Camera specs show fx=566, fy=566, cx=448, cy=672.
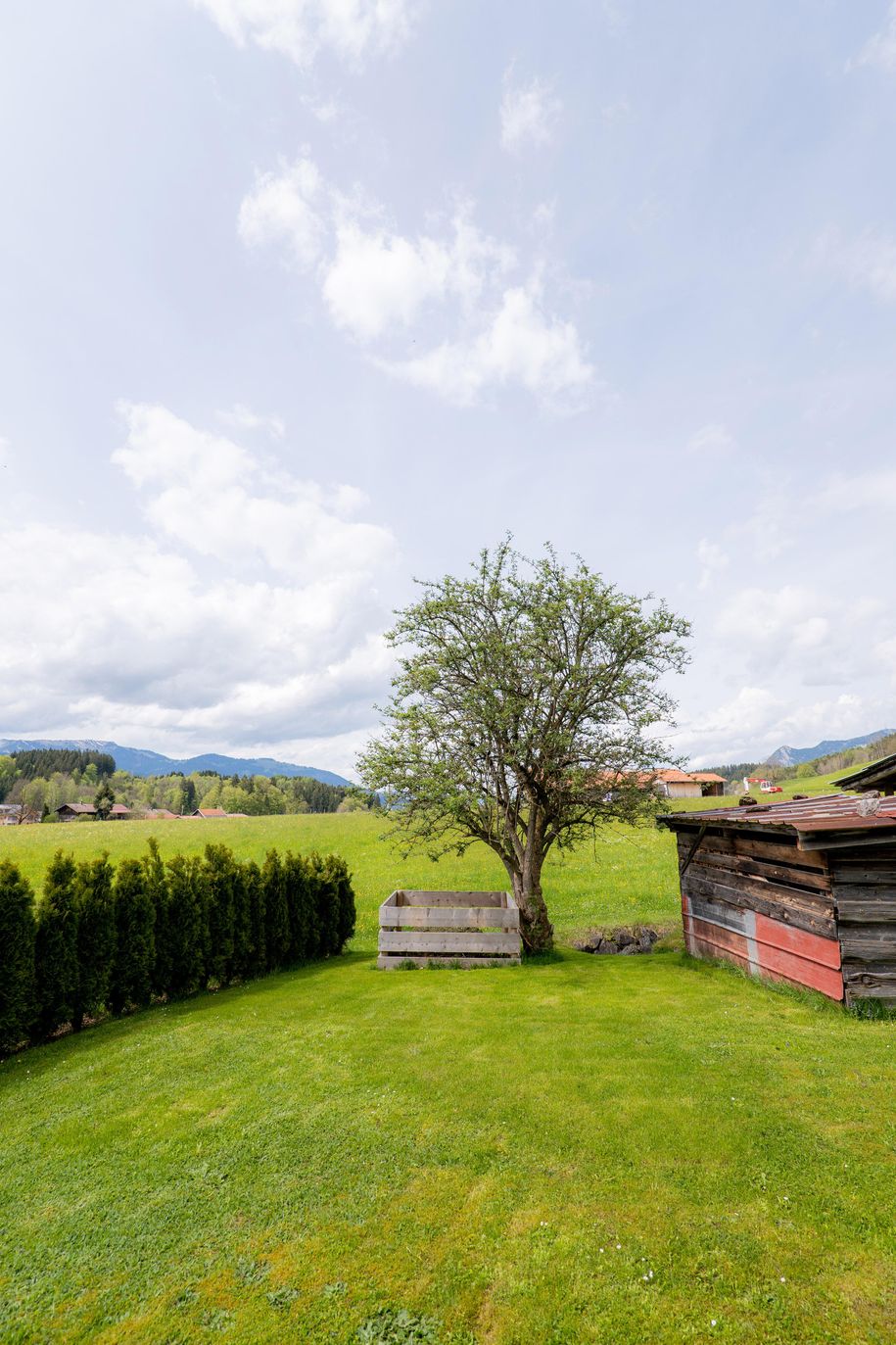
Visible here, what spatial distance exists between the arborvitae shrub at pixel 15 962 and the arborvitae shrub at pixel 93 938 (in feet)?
2.95

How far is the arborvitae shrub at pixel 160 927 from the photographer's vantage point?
12.1m

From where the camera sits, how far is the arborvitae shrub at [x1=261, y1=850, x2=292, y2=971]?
1518cm

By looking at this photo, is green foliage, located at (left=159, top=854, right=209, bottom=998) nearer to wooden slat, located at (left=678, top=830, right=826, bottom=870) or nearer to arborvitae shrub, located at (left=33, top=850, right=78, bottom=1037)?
arborvitae shrub, located at (left=33, top=850, right=78, bottom=1037)

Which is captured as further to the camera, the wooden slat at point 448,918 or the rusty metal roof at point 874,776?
the wooden slat at point 448,918

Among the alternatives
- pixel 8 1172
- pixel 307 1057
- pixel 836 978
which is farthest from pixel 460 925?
pixel 8 1172

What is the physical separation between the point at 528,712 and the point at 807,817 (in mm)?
6913

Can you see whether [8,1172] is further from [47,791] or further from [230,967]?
[47,791]

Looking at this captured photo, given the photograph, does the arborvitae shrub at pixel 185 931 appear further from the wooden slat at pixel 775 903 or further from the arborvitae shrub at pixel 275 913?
the wooden slat at pixel 775 903

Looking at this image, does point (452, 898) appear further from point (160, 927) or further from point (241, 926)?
point (160, 927)

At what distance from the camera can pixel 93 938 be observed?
10859 mm

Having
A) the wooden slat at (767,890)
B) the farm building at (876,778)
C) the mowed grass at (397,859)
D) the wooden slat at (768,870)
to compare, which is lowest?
the mowed grass at (397,859)

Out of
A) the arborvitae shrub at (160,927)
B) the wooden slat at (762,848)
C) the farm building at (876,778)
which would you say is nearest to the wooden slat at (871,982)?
the wooden slat at (762,848)

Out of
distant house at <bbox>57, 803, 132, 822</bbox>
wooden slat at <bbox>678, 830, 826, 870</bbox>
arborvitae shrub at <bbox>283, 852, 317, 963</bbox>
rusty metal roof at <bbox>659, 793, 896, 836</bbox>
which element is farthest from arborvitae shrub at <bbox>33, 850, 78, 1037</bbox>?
distant house at <bbox>57, 803, 132, 822</bbox>

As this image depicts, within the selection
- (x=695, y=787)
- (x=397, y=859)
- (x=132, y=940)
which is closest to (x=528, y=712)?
(x=132, y=940)
